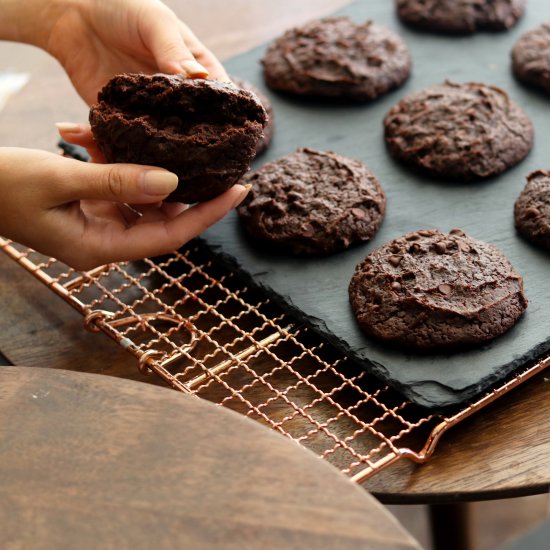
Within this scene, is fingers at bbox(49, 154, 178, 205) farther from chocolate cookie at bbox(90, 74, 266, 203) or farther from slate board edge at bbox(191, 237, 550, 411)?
slate board edge at bbox(191, 237, 550, 411)

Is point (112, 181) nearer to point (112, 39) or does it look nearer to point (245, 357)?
point (245, 357)

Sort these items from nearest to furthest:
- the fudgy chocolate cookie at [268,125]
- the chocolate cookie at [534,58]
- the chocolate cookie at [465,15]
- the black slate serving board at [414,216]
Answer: the black slate serving board at [414,216], the fudgy chocolate cookie at [268,125], the chocolate cookie at [534,58], the chocolate cookie at [465,15]

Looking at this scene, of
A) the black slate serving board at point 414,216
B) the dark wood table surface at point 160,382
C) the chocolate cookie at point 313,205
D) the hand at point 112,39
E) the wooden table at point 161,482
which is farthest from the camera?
the chocolate cookie at point 313,205

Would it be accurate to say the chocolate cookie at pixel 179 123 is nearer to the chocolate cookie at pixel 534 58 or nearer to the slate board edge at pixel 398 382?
the slate board edge at pixel 398 382

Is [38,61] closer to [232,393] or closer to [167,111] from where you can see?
[167,111]

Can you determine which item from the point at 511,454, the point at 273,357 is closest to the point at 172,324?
the point at 273,357

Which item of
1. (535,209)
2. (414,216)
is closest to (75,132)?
(414,216)

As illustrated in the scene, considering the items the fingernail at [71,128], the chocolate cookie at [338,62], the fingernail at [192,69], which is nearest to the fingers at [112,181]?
the fingernail at [192,69]
